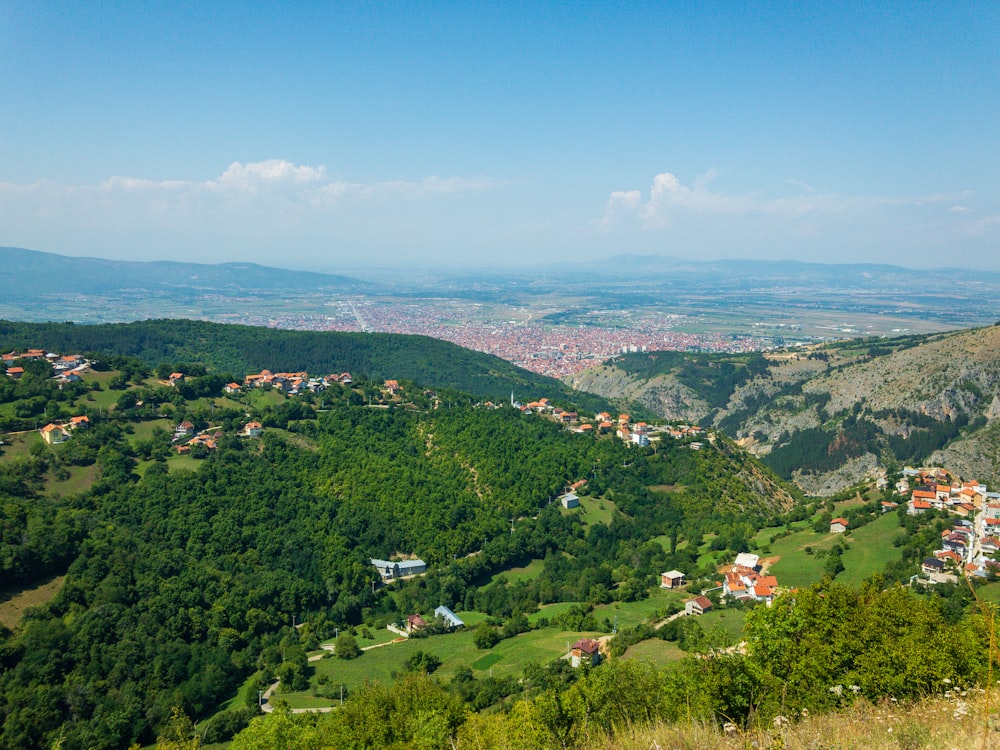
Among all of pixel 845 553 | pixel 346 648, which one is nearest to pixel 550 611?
pixel 346 648

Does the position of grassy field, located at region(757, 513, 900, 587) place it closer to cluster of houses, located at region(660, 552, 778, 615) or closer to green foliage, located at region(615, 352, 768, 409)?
cluster of houses, located at region(660, 552, 778, 615)

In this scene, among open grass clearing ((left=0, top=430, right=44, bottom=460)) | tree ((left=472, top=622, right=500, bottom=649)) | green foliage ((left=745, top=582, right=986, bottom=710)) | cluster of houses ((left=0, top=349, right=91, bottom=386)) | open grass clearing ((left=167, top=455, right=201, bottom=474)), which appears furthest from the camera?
cluster of houses ((left=0, top=349, right=91, bottom=386))

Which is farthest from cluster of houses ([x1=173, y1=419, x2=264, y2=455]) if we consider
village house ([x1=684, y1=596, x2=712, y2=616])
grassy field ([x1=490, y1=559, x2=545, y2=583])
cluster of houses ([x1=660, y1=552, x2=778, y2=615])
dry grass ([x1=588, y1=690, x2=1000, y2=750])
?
dry grass ([x1=588, y1=690, x2=1000, y2=750])

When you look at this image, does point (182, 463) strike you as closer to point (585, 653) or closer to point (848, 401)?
point (585, 653)

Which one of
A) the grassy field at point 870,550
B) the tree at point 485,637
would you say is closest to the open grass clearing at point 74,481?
the tree at point 485,637

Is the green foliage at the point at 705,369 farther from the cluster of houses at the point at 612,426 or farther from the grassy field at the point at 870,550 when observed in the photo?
the grassy field at the point at 870,550

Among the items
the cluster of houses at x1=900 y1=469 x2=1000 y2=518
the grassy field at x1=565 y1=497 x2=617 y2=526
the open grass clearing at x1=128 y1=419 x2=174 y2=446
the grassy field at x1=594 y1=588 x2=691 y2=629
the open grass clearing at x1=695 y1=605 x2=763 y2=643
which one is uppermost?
the open grass clearing at x1=128 y1=419 x2=174 y2=446
